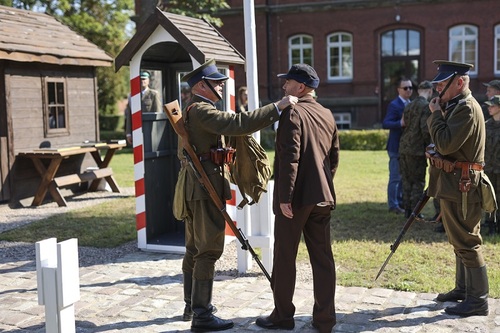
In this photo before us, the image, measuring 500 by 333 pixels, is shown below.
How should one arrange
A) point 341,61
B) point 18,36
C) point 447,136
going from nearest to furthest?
1. point 447,136
2. point 18,36
3. point 341,61

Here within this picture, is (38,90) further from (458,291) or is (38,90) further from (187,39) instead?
(458,291)

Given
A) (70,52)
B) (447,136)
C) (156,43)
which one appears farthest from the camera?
(70,52)

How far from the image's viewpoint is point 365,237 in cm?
864

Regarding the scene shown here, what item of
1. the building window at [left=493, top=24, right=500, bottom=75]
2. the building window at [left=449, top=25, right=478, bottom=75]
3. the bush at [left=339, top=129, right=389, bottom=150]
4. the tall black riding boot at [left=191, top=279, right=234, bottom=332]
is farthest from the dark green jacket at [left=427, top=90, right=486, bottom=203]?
the building window at [left=493, top=24, right=500, bottom=75]

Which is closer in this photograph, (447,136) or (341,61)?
(447,136)

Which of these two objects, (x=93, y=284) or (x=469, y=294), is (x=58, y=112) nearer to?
(x=93, y=284)

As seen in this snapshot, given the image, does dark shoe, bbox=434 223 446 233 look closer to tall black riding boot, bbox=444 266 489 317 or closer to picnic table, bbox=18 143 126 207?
tall black riding boot, bbox=444 266 489 317

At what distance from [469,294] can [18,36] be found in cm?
910

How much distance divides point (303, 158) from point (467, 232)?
1596 mm

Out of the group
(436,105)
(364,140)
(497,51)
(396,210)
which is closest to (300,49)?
(364,140)

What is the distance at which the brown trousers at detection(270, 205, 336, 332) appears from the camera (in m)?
5.18

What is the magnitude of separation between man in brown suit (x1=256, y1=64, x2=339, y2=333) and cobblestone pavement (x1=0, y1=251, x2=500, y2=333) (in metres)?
0.29

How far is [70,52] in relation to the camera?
1227 cm

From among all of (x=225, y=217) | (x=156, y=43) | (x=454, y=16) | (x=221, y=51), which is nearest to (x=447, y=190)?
(x=225, y=217)
